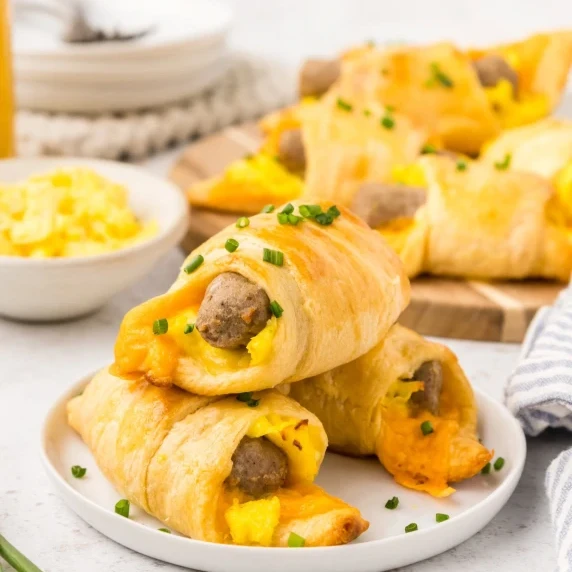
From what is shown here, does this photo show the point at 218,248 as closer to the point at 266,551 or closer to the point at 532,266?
the point at 266,551

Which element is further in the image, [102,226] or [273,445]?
[102,226]

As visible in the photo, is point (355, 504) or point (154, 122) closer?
point (355, 504)

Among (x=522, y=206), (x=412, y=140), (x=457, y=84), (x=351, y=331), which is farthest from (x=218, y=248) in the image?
(x=457, y=84)

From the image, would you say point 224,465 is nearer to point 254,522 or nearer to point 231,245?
point 254,522

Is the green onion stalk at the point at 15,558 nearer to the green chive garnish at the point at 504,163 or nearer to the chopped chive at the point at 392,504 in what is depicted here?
the chopped chive at the point at 392,504

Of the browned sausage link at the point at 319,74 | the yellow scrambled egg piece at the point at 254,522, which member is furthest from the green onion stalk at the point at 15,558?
the browned sausage link at the point at 319,74

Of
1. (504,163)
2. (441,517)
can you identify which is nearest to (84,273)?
(441,517)
